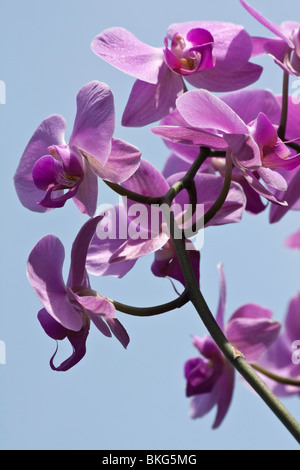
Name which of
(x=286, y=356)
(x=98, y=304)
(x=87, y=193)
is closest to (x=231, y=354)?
(x=98, y=304)

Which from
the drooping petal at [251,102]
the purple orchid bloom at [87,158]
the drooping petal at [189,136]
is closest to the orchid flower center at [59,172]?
the purple orchid bloom at [87,158]

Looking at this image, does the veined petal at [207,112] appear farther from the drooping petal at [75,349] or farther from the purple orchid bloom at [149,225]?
the drooping petal at [75,349]

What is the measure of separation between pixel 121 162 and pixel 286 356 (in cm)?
48

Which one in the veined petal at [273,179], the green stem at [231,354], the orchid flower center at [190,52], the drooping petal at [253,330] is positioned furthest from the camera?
the drooping petal at [253,330]

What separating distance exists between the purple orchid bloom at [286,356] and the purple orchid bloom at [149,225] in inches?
9.6

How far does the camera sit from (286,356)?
92 centimetres

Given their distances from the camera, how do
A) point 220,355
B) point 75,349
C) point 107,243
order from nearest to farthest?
point 75,349 < point 107,243 < point 220,355

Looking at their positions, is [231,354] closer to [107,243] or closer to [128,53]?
[107,243]

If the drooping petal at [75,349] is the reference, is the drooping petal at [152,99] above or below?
above

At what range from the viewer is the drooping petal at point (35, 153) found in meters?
0.68

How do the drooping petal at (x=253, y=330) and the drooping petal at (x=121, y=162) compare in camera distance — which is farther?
the drooping petal at (x=253, y=330)

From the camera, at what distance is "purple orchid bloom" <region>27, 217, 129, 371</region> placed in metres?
0.58

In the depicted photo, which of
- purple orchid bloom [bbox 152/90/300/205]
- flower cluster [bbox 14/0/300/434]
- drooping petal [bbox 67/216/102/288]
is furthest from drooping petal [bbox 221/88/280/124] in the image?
drooping petal [bbox 67/216/102/288]

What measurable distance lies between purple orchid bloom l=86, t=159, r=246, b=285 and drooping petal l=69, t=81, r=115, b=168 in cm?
7
